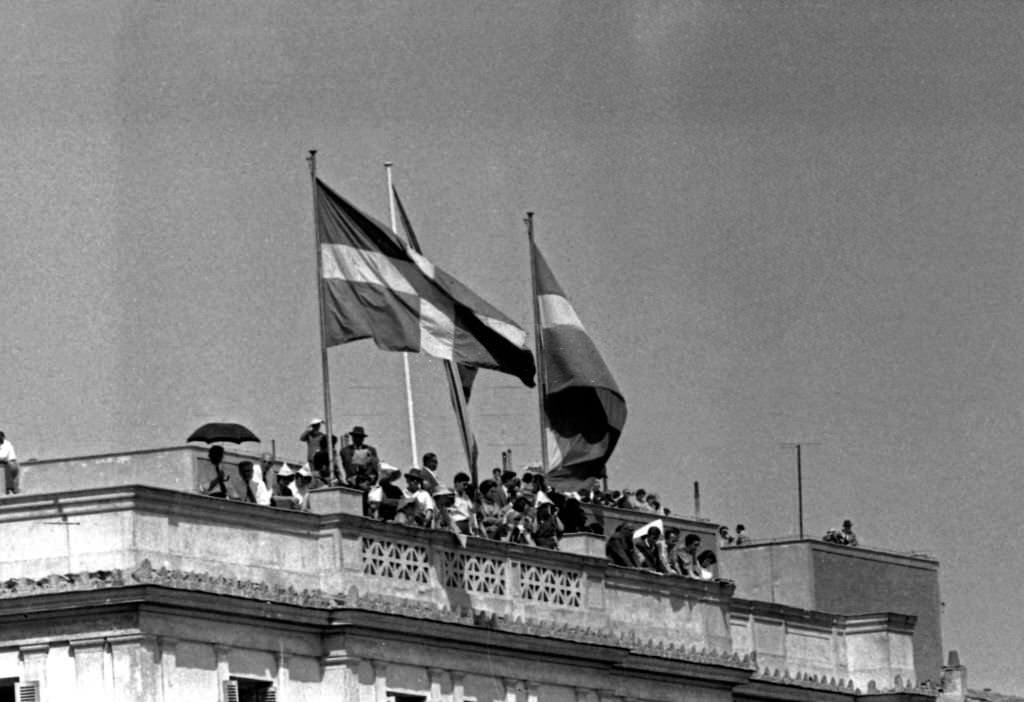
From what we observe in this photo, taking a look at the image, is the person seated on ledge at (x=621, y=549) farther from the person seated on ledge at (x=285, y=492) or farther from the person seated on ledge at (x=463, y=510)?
the person seated on ledge at (x=285, y=492)

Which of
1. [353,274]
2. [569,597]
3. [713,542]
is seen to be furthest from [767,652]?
[353,274]

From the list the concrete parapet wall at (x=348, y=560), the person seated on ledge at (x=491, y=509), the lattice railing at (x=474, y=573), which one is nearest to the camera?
the concrete parapet wall at (x=348, y=560)

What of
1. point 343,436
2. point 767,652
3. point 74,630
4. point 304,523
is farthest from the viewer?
point 767,652

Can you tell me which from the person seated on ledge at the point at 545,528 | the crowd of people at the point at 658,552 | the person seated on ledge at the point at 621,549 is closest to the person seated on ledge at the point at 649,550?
the crowd of people at the point at 658,552

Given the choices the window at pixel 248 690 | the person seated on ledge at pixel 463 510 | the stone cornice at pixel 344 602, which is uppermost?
the person seated on ledge at pixel 463 510

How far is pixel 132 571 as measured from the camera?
253 feet

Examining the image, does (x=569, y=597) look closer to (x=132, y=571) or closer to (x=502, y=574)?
(x=502, y=574)

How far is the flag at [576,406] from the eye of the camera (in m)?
94.7

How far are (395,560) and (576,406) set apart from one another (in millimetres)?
11765

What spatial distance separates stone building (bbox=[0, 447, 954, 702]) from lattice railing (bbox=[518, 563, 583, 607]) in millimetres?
44

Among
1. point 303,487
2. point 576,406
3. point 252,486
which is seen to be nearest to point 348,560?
point 303,487

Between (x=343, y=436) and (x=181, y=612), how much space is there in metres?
10.4

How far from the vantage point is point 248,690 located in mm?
80812

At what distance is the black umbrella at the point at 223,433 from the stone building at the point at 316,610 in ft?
4.42
